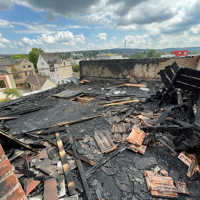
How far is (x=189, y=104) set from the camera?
3.35 m

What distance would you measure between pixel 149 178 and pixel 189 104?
8.64 ft

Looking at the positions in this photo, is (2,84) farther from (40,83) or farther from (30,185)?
(30,185)

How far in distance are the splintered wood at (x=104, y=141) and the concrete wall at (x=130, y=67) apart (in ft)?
18.4

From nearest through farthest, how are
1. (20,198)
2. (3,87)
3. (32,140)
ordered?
(20,198) → (32,140) → (3,87)

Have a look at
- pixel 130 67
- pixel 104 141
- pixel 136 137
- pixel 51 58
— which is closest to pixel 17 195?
pixel 104 141

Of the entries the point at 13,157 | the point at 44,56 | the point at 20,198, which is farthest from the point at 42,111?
the point at 44,56

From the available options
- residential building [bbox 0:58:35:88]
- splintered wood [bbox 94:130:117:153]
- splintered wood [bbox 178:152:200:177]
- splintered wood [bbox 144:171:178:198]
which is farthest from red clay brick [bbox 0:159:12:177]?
residential building [bbox 0:58:35:88]

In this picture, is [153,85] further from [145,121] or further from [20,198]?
[20,198]

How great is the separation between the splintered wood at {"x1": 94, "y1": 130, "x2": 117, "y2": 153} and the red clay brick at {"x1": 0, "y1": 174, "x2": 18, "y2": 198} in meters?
1.82

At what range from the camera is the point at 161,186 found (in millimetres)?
1855

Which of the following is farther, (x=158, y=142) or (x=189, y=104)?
(x=189, y=104)

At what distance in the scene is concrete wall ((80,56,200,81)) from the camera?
6641 millimetres

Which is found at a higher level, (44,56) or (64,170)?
(44,56)

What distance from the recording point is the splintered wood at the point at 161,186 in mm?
1769
